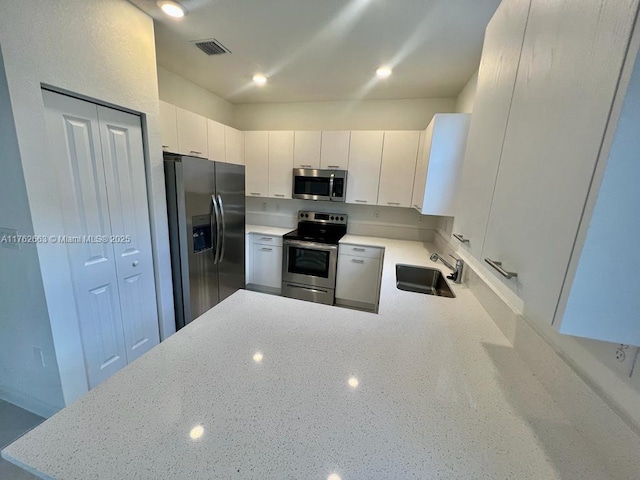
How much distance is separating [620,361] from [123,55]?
2.71 m

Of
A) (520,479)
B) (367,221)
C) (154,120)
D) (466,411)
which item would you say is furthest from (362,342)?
(367,221)

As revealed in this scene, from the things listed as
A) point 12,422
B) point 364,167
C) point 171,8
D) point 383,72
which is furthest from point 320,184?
point 12,422

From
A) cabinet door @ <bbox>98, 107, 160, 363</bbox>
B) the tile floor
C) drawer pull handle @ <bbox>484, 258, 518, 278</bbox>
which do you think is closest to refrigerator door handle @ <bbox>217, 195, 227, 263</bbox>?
cabinet door @ <bbox>98, 107, 160, 363</bbox>

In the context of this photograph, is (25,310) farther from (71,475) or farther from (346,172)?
(346,172)

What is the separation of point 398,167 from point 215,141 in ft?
7.13

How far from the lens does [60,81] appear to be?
4.35 feet

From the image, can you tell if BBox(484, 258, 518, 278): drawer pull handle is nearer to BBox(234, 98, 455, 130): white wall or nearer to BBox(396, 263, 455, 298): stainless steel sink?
BBox(396, 263, 455, 298): stainless steel sink

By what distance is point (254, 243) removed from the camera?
3.36 m

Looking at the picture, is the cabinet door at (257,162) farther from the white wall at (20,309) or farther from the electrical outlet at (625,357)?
the electrical outlet at (625,357)

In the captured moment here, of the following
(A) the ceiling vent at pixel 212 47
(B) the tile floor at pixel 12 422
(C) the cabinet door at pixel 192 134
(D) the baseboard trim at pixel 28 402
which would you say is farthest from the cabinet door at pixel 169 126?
(B) the tile floor at pixel 12 422

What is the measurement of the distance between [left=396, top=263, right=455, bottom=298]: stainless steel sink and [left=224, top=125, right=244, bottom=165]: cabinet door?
2.47m

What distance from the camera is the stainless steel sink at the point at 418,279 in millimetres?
2154

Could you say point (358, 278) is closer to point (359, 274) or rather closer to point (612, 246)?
point (359, 274)

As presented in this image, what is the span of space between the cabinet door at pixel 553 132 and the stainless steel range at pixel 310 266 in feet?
7.69
